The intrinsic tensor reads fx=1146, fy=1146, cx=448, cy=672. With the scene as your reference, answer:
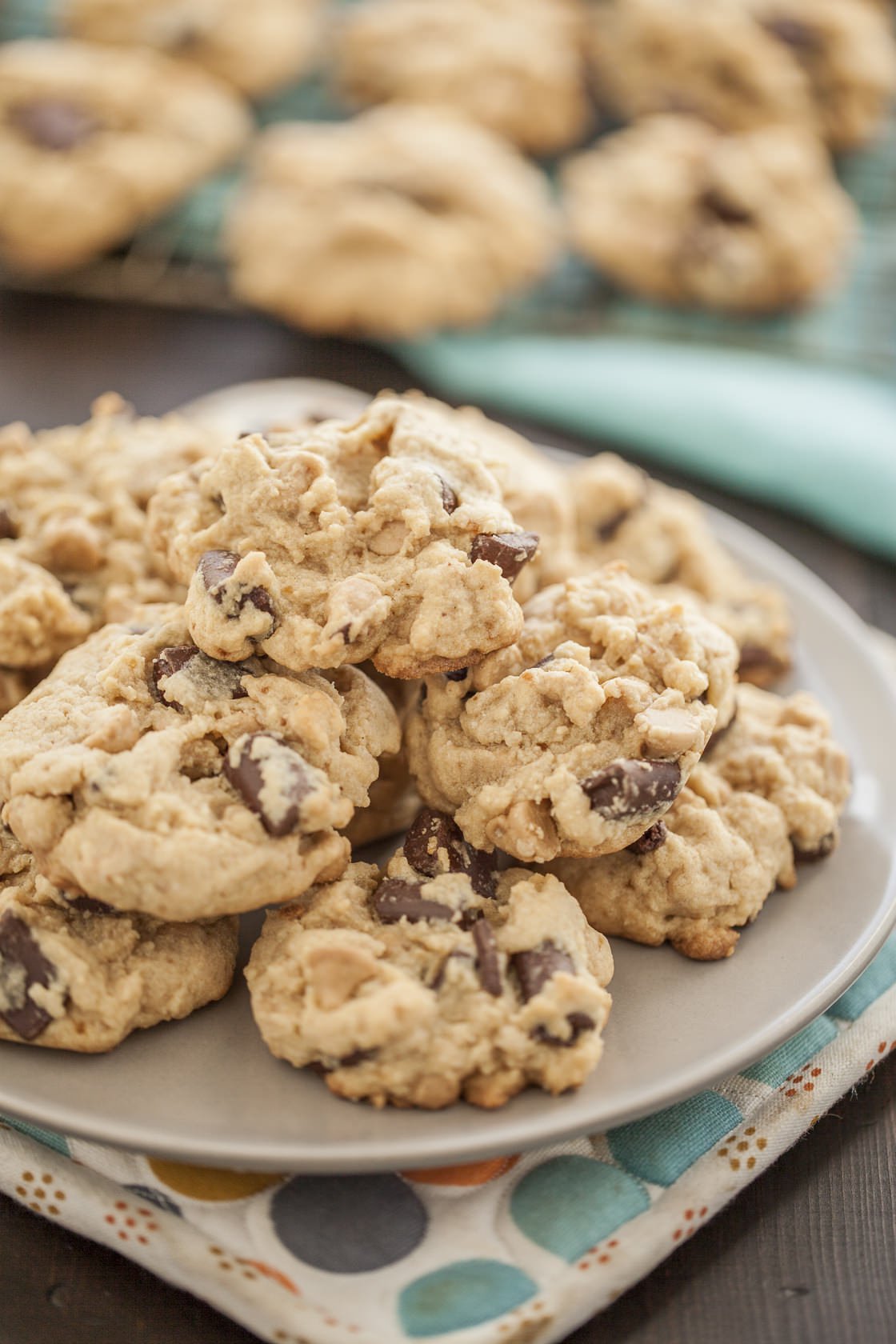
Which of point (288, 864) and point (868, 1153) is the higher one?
point (288, 864)

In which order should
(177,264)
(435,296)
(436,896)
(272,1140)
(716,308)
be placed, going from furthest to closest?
(177,264) → (716,308) → (435,296) → (436,896) → (272,1140)

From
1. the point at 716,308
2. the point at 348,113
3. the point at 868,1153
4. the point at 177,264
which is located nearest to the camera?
the point at 868,1153

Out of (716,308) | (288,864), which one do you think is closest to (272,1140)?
(288,864)

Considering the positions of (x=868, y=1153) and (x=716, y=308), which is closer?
(x=868, y=1153)

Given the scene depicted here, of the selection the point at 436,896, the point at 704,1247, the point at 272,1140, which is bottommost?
the point at 704,1247

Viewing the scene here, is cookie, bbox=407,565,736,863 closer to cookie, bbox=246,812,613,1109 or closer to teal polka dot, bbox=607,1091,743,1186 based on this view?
cookie, bbox=246,812,613,1109

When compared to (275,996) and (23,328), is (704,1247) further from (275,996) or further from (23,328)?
(23,328)

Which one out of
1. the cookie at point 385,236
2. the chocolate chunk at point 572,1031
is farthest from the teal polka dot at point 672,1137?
the cookie at point 385,236

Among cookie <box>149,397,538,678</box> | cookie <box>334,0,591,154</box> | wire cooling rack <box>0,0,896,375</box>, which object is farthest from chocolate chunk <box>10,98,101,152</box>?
cookie <box>149,397,538,678</box>
